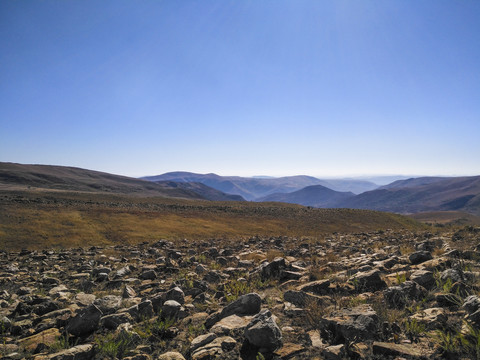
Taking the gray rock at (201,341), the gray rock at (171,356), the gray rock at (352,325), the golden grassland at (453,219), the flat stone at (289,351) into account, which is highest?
the gray rock at (352,325)

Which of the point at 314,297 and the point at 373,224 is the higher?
the point at 314,297

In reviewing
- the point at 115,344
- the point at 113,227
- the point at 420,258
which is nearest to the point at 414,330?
the point at 420,258

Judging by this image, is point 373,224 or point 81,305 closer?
point 81,305

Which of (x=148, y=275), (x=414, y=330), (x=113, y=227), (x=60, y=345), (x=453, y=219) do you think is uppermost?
(x=414, y=330)

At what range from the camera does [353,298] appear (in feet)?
17.4

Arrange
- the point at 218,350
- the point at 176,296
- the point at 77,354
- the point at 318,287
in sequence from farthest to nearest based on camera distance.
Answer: the point at 176,296 → the point at 318,287 → the point at 77,354 → the point at 218,350

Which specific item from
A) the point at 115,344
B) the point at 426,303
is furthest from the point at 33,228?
the point at 426,303

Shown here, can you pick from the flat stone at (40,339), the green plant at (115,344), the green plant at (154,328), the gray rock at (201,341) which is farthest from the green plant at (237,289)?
the flat stone at (40,339)

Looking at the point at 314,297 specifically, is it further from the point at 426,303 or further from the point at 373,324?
the point at 426,303

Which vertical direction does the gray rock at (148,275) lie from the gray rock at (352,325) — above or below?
below

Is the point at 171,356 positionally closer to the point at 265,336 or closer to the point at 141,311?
the point at 265,336

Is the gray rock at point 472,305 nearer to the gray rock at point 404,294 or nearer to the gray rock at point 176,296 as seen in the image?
the gray rock at point 404,294

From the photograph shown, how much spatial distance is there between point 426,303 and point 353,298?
1.29 m

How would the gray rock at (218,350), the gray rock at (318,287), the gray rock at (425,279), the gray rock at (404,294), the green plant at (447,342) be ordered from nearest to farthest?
the green plant at (447,342), the gray rock at (218,350), the gray rock at (404,294), the gray rock at (425,279), the gray rock at (318,287)
